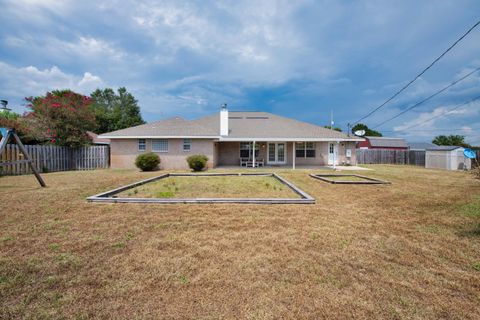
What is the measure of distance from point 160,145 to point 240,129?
741 cm

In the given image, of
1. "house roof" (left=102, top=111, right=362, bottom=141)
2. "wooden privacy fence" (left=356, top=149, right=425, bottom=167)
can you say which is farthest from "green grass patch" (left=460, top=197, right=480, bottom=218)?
"wooden privacy fence" (left=356, top=149, right=425, bottom=167)

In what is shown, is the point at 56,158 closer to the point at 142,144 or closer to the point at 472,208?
the point at 142,144

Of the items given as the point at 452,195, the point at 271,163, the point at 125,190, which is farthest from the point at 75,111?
the point at 452,195

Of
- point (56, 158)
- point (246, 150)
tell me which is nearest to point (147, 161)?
point (56, 158)

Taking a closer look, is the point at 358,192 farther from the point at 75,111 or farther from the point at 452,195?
the point at 75,111

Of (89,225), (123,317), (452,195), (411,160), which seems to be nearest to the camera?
(123,317)

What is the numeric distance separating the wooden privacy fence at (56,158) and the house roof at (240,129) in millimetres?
2437

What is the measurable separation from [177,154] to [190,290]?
15393mm

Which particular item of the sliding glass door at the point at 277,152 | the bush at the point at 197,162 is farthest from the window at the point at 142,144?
the sliding glass door at the point at 277,152

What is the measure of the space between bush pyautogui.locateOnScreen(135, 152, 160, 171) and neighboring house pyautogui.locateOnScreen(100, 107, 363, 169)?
129 cm

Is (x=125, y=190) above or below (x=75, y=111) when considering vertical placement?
below

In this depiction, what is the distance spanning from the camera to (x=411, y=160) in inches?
957

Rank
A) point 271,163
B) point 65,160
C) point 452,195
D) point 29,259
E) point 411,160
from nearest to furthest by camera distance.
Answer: point 29,259 → point 452,195 → point 65,160 → point 271,163 → point 411,160

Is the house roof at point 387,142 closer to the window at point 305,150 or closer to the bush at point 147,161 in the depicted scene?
the window at point 305,150
